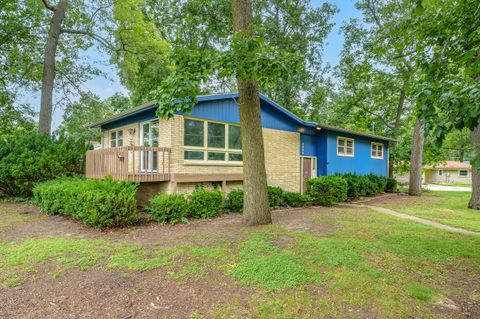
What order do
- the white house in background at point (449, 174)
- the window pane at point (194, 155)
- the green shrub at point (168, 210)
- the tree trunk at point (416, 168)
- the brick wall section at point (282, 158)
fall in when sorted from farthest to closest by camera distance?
the white house in background at point (449, 174) < the tree trunk at point (416, 168) < the brick wall section at point (282, 158) < the window pane at point (194, 155) < the green shrub at point (168, 210)

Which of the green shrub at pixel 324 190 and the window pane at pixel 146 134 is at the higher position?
the window pane at pixel 146 134

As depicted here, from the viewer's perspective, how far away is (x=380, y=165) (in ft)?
62.6

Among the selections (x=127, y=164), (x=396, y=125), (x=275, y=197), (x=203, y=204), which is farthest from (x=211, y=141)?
(x=396, y=125)

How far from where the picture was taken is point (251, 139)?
6.90 meters

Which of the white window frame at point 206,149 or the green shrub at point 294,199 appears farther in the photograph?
the green shrub at point 294,199

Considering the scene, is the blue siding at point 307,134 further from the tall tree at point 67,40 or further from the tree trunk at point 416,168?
the tall tree at point 67,40

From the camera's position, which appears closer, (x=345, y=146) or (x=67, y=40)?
(x=345, y=146)

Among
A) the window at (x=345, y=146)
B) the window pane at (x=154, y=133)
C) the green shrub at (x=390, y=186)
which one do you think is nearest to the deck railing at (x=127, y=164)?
the window pane at (x=154, y=133)

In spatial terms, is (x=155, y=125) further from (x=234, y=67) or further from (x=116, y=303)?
(x=116, y=303)

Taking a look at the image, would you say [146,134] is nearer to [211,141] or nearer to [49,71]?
[211,141]

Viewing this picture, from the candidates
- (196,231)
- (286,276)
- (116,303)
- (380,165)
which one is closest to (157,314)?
(116,303)

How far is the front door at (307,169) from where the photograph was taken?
14.5 m

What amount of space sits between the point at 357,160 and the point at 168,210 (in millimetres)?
12823

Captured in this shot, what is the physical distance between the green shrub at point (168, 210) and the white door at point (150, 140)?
200 cm
